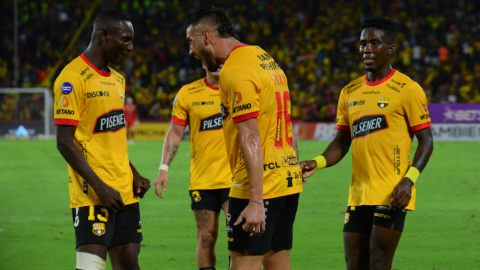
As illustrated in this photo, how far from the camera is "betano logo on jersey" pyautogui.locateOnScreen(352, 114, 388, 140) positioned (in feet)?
15.1

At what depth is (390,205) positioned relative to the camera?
436 centimetres

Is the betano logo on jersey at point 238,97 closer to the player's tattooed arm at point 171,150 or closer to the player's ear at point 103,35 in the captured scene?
the player's ear at point 103,35

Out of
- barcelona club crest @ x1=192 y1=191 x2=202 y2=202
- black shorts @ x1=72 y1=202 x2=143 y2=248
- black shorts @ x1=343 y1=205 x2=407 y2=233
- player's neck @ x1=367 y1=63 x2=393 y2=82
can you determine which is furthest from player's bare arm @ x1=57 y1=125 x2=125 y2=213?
player's neck @ x1=367 y1=63 x2=393 y2=82

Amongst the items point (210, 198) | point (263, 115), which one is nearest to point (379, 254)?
point (263, 115)

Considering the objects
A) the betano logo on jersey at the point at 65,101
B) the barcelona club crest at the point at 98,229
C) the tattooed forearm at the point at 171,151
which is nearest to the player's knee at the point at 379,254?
the barcelona club crest at the point at 98,229

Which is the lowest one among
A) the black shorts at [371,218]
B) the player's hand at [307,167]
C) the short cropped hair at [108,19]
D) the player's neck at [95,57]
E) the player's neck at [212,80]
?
the black shorts at [371,218]

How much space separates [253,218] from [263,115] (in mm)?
674

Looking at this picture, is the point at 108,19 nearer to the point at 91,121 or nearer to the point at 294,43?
the point at 91,121

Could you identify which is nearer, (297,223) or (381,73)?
(381,73)

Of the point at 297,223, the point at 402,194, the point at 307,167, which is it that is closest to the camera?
the point at 402,194

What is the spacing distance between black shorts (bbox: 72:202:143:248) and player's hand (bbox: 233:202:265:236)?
1.23 metres

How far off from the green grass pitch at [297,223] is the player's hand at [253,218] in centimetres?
335

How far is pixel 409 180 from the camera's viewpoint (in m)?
4.33

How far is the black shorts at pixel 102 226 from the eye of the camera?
4055 millimetres
